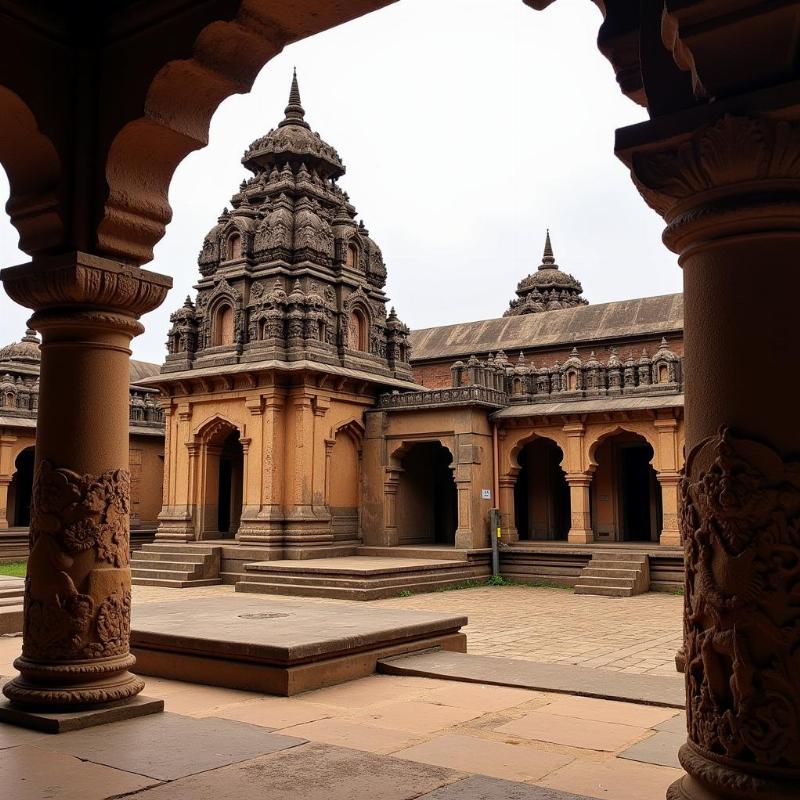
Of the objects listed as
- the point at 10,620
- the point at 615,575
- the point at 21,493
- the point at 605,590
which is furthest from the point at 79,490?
the point at 21,493

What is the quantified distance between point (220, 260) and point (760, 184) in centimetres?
2127

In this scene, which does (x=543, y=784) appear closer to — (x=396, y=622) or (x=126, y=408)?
(x=126, y=408)

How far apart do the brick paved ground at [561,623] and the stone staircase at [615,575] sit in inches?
12.5

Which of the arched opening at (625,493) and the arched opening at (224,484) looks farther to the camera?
the arched opening at (224,484)

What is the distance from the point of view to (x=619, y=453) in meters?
22.0

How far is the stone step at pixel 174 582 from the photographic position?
18.7 m

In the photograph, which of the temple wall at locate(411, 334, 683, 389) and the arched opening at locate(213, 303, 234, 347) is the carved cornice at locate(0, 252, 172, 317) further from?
the temple wall at locate(411, 334, 683, 389)

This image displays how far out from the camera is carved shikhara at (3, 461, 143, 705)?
4738mm

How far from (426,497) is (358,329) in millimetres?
4802

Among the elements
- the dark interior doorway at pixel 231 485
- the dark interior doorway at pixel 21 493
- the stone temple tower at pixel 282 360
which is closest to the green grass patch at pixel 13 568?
A: the stone temple tower at pixel 282 360

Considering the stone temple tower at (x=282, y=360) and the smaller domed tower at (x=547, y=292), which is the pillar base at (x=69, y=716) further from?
the smaller domed tower at (x=547, y=292)

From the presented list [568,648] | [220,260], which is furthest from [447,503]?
[568,648]

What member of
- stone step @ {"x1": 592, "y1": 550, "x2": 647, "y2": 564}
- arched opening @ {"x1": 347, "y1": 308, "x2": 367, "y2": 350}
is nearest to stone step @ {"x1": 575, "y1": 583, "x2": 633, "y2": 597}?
stone step @ {"x1": 592, "y1": 550, "x2": 647, "y2": 564}

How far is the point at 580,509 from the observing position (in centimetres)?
2003
